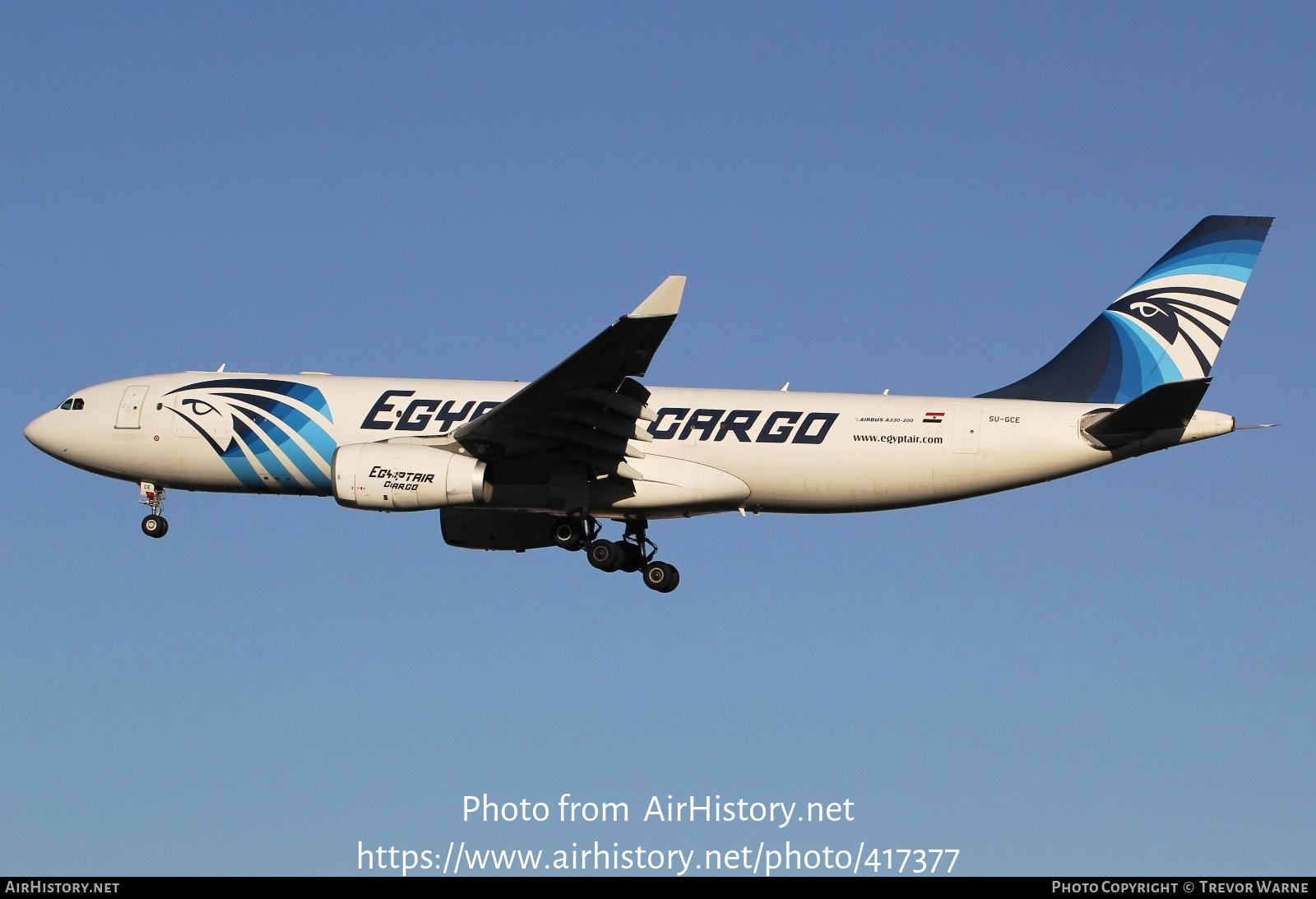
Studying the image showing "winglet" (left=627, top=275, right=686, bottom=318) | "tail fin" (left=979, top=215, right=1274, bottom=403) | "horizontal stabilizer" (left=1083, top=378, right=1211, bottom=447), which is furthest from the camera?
"tail fin" (left=979, top=215, right=1274, bottom=403)

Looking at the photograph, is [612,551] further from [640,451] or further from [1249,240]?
[1249,240]

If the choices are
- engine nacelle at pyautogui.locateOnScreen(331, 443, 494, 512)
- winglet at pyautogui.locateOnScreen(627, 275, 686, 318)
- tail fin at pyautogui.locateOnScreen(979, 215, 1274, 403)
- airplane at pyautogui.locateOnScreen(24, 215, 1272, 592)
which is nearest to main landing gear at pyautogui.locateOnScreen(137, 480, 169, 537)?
airplane at pyautogui.locateOnScreen(24, 215, 1272, 592)

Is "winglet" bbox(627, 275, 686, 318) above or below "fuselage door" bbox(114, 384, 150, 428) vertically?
below

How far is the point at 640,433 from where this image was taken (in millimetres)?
38062

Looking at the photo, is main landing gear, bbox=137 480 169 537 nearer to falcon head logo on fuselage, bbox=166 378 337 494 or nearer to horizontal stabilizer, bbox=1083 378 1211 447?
falcon head logo on fuselage, bbox=166 378 337 494

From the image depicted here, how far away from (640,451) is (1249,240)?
601 inches

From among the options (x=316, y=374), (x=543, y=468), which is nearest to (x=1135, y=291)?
(x=543, y=468)

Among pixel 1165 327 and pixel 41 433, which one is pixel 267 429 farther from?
pixel 1165 327

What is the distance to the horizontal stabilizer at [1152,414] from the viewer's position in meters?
35.0

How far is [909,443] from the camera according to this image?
37.9 m

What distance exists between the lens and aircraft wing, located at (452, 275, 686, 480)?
33250mm

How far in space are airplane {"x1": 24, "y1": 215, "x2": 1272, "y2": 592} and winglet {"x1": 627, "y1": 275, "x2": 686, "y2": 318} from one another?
0.74m

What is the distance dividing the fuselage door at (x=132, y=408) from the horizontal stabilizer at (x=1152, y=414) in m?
22.1

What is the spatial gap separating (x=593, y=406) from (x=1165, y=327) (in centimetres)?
1382
